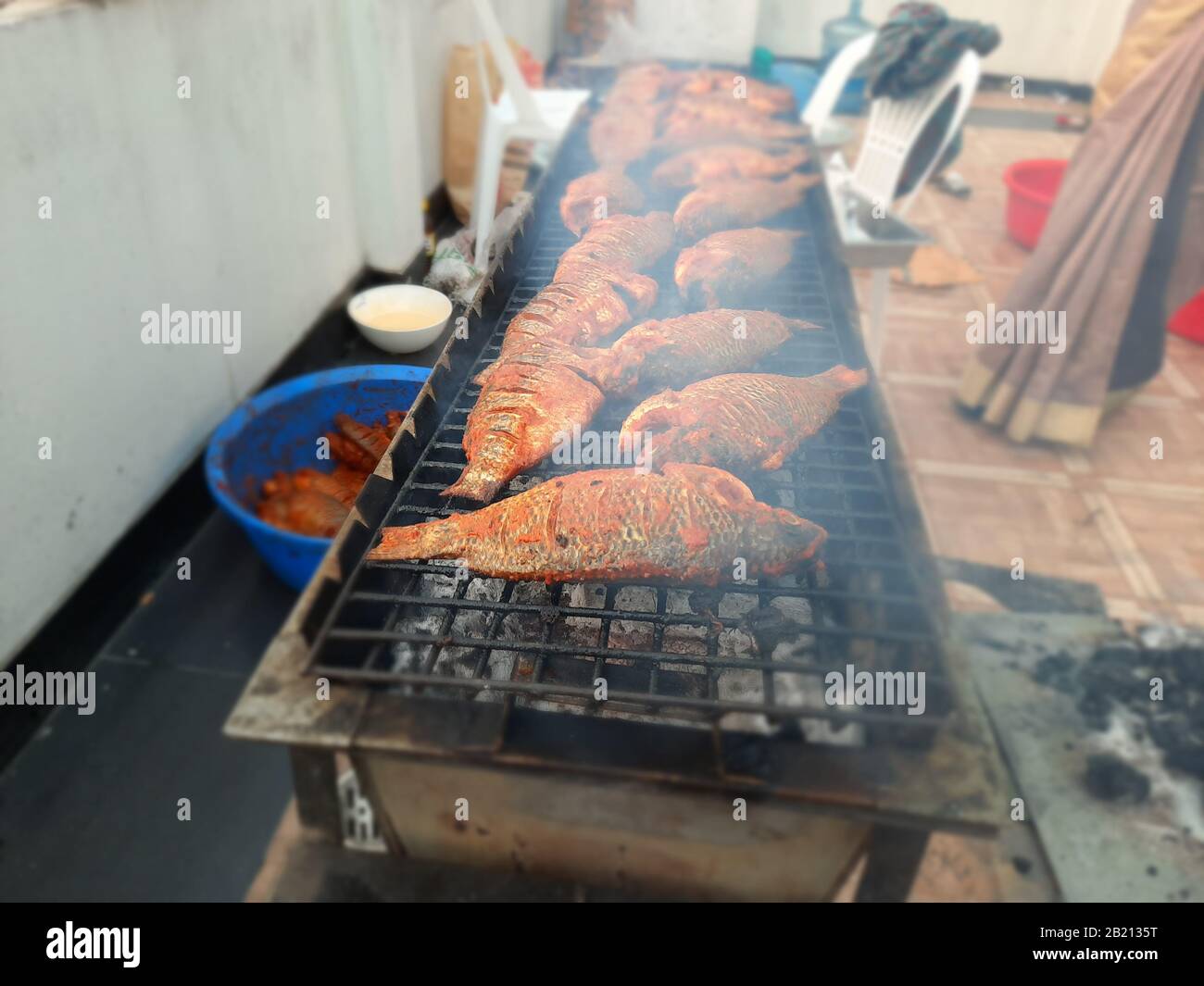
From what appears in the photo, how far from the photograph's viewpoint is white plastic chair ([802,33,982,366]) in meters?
4.92

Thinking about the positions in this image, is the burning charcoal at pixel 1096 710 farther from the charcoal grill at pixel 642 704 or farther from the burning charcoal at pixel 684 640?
the burning charcoal at pixel 684 640

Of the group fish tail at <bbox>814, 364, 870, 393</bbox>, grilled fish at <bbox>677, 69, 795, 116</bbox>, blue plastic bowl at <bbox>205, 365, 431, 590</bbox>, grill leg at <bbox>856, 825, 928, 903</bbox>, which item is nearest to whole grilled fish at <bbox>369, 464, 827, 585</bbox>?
grill leg at <bbox>856, 825, 928, 903</bbox>

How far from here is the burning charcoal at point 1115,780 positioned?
2.96m

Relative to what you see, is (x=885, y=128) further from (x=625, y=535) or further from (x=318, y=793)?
(x=318, y=793)

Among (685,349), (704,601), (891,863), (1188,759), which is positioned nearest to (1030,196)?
(1188,759)

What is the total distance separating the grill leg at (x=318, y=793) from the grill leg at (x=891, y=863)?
118 centimetres

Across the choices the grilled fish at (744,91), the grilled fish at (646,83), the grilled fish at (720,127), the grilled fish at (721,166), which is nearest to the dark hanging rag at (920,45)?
the grilled fish at (744,91)

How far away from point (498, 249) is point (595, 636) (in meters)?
1.79

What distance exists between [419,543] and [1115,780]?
2878 mm

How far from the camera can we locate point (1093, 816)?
9.50 feet

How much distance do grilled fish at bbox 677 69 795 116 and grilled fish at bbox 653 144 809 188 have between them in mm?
971
